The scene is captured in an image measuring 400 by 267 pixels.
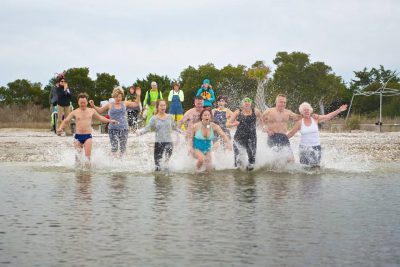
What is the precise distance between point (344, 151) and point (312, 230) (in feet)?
45.9

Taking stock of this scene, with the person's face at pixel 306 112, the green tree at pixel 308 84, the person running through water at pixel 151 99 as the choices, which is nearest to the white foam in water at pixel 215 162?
the person's face at pixel 306 112

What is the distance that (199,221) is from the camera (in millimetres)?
8266

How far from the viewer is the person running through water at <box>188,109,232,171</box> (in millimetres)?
14555

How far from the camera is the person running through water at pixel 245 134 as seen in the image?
48.6 ft

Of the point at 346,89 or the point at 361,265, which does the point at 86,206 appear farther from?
the point at 346,89

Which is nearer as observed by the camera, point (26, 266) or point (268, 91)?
point (26, 266)

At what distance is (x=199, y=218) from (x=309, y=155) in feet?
21.8

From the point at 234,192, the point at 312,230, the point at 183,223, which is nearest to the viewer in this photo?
the point at 312,230

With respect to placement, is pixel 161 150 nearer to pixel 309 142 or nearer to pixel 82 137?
pixel 82 137

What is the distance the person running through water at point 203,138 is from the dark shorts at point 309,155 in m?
1.52

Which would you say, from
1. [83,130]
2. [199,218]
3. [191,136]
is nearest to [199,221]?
[199,218]

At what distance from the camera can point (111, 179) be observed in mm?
12922

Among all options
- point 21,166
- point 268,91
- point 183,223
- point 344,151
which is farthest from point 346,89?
point 183,223

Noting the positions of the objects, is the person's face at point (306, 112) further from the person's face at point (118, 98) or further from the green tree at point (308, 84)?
the green tree at point (308, 84)
